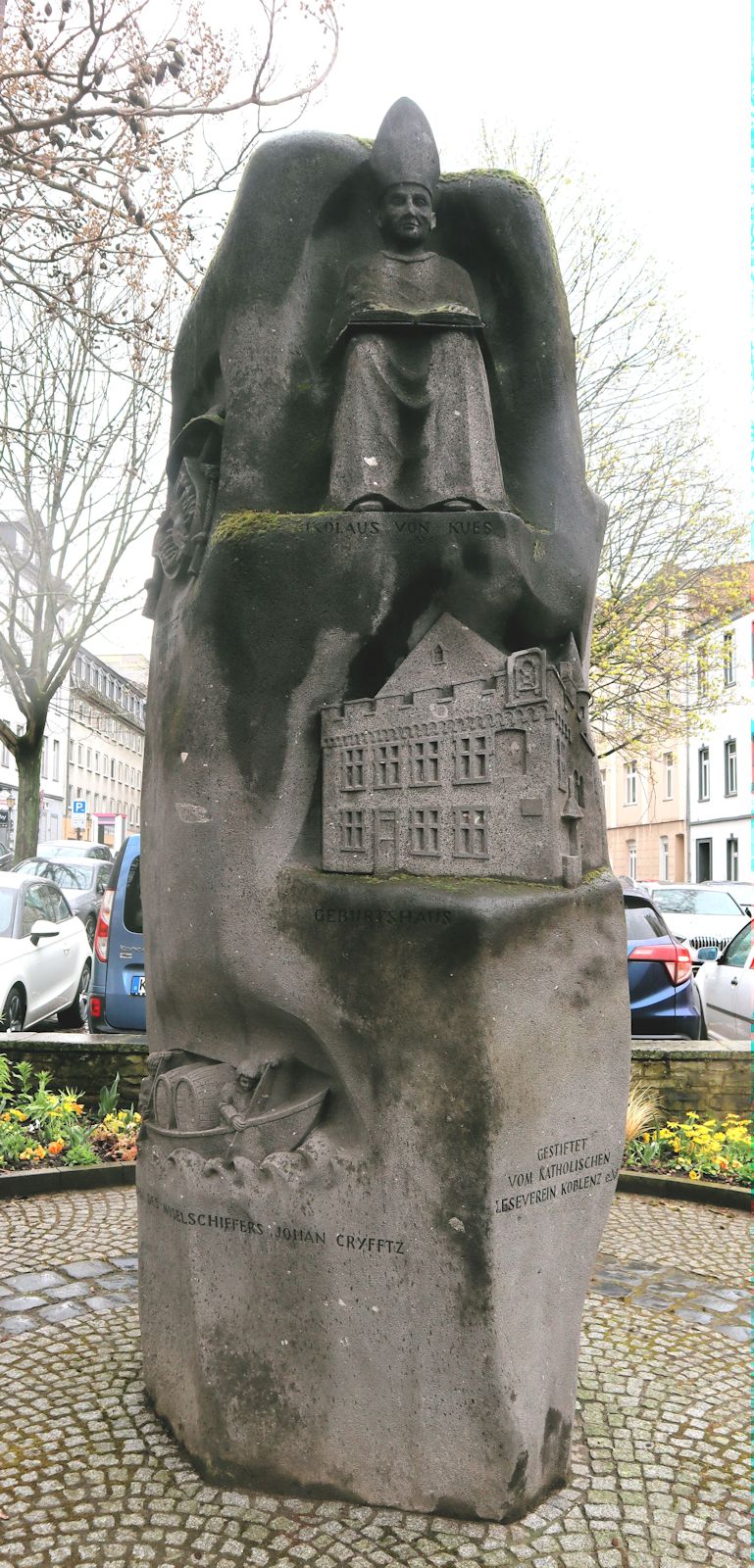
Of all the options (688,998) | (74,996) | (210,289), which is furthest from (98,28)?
(74,996)

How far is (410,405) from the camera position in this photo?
3646 mm

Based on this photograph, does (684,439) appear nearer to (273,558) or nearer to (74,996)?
(74,996)

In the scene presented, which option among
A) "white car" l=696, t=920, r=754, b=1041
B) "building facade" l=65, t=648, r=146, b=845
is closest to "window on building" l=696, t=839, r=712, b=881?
"building facade" l=65, t=648, r=146, b=845

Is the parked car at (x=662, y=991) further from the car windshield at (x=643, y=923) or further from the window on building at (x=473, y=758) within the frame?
the window on building at (x=473, y=758)

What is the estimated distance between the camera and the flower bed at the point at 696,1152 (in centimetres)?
648

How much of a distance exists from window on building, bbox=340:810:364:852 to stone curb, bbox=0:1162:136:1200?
324 centimetres

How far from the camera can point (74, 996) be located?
451 inches

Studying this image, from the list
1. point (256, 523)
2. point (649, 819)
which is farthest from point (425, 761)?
point (649, 819)

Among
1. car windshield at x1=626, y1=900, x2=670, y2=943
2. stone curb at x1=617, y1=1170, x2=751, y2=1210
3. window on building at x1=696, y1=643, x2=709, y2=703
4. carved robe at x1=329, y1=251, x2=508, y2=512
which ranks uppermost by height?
window on building at x1=696, y1=643, x2=709, y2=703

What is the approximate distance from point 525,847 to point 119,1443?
2076mm

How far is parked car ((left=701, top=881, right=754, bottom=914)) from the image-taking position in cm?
1753

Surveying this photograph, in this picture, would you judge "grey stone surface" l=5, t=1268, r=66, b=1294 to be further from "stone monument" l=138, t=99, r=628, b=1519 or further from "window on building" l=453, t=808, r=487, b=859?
"window on building" l=453, t=808, r=487, b=859

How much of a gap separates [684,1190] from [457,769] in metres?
3.89

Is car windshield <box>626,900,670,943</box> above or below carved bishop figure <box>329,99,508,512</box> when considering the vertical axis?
below
